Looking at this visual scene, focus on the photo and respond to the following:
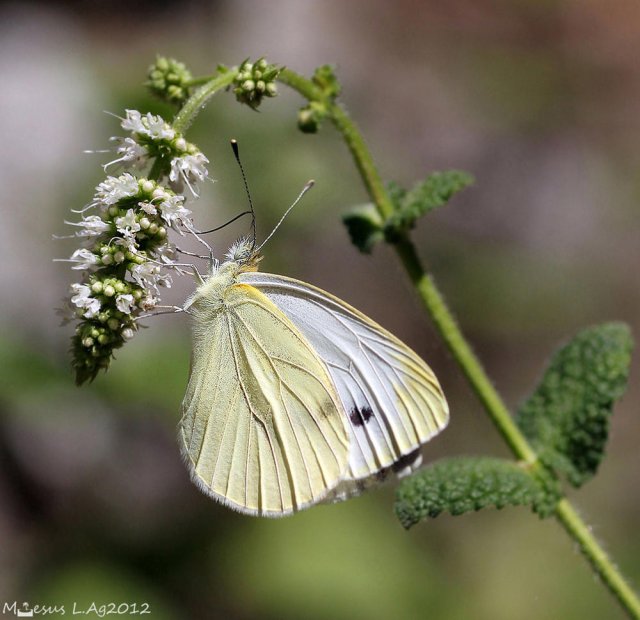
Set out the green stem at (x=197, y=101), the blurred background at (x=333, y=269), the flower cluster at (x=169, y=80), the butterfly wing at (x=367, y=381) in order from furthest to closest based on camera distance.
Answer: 1. the blurred background at (x=333, y=269)
2. the butterfly wing at (x=367, y=381)
3. the flower cluster at (x=169, y=80)
4. the green stem at (x=197, y=101)

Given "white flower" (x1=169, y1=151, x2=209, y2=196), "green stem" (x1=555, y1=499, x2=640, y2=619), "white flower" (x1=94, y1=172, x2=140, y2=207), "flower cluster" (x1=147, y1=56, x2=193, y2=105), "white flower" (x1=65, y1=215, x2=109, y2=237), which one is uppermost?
"flower cluster" (x1=147, y1=56, x2=193, y2=105)

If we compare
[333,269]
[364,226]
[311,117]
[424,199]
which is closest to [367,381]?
[364,226]

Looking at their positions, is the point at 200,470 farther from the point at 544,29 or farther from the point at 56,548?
the point at 544,29

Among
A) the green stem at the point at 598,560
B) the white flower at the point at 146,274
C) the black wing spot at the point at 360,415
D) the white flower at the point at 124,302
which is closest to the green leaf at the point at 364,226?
the black wing spot at the point at 360,415

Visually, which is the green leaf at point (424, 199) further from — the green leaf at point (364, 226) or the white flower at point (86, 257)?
the white flower at point (86, 257)

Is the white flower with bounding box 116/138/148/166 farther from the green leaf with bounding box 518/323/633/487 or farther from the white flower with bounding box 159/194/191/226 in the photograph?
the green leaf with bounding box 518/323/633/487

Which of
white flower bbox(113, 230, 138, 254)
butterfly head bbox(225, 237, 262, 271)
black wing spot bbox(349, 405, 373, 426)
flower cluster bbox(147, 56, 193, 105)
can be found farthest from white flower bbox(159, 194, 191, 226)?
black wing spot bbox(349, 405, 373, 426)
